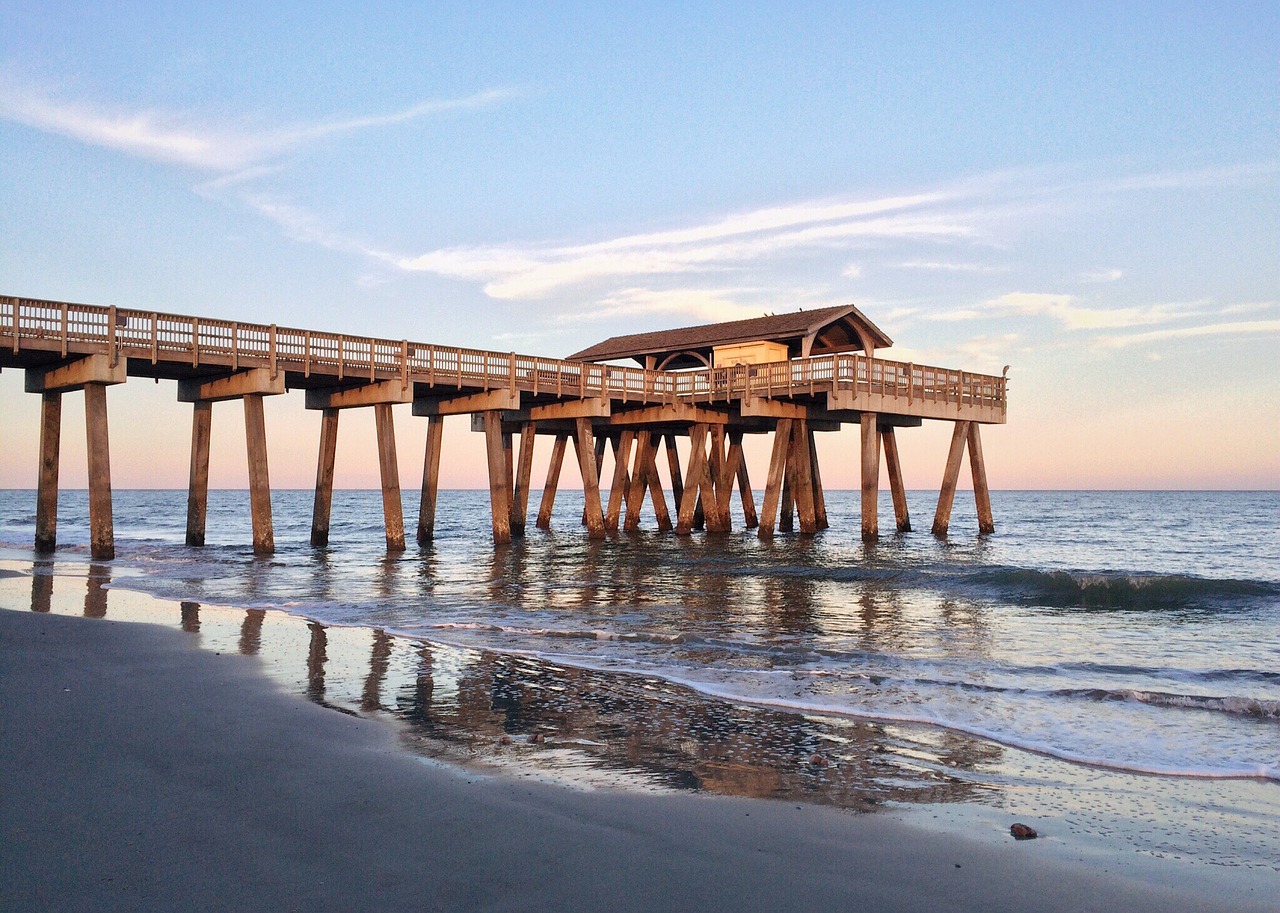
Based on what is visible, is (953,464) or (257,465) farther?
(953,464)

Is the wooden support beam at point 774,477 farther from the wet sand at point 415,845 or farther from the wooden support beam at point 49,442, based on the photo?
the wet sand at point 415,845

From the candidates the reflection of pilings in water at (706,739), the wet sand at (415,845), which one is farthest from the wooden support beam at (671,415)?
the wet sand at (415,845)

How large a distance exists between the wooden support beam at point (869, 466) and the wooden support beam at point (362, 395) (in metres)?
14.9

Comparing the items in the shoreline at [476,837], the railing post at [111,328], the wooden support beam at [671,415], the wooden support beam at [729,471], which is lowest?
the shoreline at [476,837]

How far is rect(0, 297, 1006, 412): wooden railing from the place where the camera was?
22.3 metres

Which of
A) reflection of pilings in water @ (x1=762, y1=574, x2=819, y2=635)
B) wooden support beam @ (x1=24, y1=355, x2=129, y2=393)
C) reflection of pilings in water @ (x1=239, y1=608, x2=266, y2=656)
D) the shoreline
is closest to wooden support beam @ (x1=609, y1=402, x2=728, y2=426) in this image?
reflection of pilings in water @ (x1=762, y1=574, x2=819, y2=635)

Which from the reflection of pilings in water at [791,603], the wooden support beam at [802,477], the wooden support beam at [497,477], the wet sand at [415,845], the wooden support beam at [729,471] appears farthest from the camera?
the wooden support beam at [729,471]

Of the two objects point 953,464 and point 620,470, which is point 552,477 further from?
point 953,464

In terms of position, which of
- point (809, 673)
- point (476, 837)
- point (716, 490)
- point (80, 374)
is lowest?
point (809, 673)

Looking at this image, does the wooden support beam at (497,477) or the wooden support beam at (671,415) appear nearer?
the wooden support beam at (497,477)

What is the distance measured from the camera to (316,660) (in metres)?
10.8

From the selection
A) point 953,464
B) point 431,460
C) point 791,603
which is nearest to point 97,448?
point 431,460

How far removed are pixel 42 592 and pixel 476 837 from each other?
607 inches

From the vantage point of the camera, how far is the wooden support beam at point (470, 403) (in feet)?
99.2
